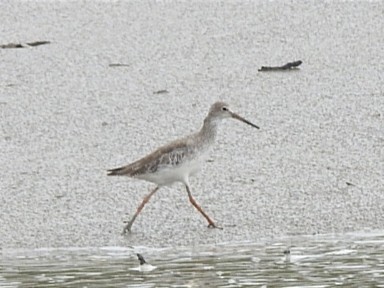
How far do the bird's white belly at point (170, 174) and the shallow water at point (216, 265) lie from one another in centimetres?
70

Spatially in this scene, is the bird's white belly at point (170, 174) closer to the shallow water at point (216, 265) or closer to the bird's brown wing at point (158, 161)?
the bird's brown wing at point (158, 161)

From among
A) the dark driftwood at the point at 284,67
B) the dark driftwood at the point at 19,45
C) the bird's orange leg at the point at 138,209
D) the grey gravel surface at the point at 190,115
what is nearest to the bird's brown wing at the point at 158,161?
the bird's orange leg at the point at 138,209

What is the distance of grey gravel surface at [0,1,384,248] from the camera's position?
9406mm

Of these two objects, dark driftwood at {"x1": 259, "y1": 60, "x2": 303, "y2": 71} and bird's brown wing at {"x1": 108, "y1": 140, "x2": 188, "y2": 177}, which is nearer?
bird's brown wing at {"x1": 108, "y1": 140, "x2": 188, "y2": 177}

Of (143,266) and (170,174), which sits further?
(170,174)

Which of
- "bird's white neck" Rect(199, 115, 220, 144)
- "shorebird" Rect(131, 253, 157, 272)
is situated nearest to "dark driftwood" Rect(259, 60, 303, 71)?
"bird's white neck" Rect(199, 115, 220, 144)

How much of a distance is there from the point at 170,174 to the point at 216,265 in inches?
47.5

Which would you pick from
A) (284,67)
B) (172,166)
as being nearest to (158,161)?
(172,166)

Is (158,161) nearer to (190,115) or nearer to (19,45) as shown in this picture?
(190,115)

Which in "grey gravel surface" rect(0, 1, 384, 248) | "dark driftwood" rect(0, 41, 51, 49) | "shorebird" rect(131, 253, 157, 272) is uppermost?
"shorebird" rect(131, 253, 157, 272)

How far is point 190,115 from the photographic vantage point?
11766 millimetres

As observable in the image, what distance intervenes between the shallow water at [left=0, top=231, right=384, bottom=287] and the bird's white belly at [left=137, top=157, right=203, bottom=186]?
0.70 m

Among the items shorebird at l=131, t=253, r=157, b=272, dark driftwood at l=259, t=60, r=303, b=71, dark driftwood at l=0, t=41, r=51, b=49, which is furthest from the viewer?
dark driftwood at l=0, t=41, r=51, b=49

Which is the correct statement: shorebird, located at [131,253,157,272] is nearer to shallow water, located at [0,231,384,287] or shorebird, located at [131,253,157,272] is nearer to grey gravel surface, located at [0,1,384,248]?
shallow water, located at [0,231,384,287]
